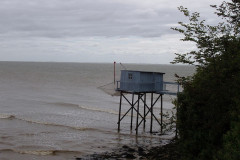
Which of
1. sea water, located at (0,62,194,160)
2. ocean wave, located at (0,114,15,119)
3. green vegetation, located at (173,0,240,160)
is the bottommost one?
sea water, located at (0,62,194,160)

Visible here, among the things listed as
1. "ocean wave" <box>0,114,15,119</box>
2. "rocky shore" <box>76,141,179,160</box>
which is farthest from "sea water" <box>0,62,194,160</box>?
"rocky shore" <box>76,141,179,160</box>

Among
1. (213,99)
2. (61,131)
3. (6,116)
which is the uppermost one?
(213,99)

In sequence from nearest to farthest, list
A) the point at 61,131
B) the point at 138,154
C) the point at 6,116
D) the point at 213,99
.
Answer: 1. the point at 213,99
2. the point at 138,154
3. the point at 61,131
4. the point at 6,116

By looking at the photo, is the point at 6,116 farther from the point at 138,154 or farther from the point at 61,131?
the point at 138,154

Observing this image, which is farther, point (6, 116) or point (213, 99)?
point (6, 116)

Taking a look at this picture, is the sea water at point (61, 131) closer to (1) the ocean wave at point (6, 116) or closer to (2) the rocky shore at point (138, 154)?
(1) the ocean wave at point (6, 116)

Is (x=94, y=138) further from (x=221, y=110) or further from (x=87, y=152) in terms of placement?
(x=221, y=110)

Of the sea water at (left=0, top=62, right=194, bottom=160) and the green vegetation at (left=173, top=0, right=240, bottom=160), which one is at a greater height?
the green vegetation at (left=173, top=0, right=240, bottom=160)

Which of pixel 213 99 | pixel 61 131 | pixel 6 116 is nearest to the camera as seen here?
pixel 213 99

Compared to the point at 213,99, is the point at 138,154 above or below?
below

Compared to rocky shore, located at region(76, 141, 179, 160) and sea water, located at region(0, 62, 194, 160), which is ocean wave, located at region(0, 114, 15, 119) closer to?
sea water, located at region(0, 62, 194, 160)

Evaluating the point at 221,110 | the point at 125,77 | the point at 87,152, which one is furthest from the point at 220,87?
the point at 125,77

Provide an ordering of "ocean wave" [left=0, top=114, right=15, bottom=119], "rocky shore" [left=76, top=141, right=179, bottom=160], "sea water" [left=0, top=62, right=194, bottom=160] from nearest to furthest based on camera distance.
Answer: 1. "rocky shore" [left=76, top=141, right=179, bottom=160]
2. "sea water" [left=0, top=62, right=194, bottom=160]
3. "ocean wave" [left=0, top=114, right=15, bottom=119]

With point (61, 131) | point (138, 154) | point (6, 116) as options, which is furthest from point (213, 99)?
point (6, 116)
